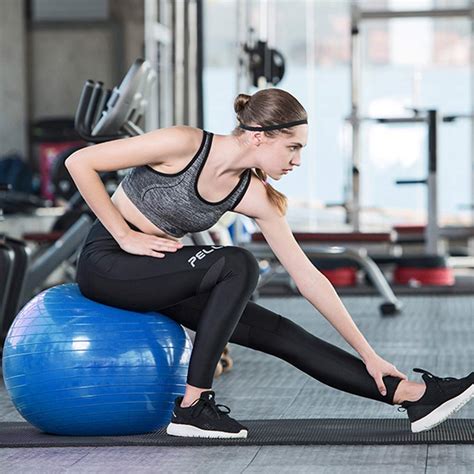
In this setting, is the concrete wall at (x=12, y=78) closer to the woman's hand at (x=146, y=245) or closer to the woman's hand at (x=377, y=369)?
the woman's hand at (x=146, y=245)

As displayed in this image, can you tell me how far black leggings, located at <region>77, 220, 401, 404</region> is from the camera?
2691 millimetres

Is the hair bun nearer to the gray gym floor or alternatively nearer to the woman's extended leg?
the woman's extended leg

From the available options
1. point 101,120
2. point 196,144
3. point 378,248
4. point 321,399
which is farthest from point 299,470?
point 378,248

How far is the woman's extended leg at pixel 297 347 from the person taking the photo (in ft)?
9.16

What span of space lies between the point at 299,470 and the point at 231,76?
9222mm

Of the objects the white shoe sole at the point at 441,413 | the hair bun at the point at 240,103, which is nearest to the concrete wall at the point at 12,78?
the hair bun at the point at 240,103

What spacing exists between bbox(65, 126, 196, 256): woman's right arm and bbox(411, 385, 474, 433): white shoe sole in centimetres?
73

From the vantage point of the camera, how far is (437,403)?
2.75 metres

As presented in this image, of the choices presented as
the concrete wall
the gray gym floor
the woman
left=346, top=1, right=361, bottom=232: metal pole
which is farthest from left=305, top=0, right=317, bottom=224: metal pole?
the woman

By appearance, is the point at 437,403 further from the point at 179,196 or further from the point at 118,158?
the point at 118,158

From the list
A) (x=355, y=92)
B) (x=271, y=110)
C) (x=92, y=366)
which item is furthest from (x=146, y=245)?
(x=355, y=92)

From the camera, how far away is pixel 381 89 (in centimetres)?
1101

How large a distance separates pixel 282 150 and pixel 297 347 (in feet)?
1.53

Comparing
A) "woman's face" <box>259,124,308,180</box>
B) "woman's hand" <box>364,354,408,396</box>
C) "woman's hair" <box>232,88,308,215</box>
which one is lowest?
"woman's hand" <box>364,354,408,396</box>
